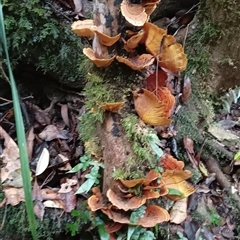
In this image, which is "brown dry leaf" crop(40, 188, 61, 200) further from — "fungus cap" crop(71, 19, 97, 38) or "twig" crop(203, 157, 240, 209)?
"twig" crop(203, 157, 240, 209)

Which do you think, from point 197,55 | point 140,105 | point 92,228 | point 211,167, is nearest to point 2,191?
point 92,228

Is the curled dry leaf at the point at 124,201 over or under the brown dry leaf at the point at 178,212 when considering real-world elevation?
over

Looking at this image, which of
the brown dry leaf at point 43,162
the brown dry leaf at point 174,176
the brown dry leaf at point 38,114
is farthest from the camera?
the brown dry leaf at point 38,114

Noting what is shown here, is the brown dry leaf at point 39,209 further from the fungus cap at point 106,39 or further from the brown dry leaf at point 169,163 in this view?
the fungus cap at point 106,39

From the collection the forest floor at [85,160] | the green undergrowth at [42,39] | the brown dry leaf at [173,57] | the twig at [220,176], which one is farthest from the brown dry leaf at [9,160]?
the twig at [220,176]

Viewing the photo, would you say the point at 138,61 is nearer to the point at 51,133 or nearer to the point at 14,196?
the point at 51,133

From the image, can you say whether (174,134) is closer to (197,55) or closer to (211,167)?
(211,167)

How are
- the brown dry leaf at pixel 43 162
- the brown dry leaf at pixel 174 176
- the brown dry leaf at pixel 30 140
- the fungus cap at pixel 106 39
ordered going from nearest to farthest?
the fungus cap at pixel 106 39 < the brown dry leaf at pixel 174 176 < the brown dry leaf at pixel 43 162 < the brown dry leaf at pixel 30 140
